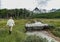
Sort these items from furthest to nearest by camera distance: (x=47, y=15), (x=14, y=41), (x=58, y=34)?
(x=47, y=15) < (x=58, y=34) < (x=14, y=41)

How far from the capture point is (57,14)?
373 ft

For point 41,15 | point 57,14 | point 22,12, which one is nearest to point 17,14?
point 22,12

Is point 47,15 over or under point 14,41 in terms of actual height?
under

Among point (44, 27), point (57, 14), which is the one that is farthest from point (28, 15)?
point (44, 27)

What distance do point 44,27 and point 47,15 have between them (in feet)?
270

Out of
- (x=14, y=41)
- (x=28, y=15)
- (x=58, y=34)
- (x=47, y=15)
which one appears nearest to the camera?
A: (x=14, y=41)

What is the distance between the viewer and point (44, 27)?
24531 mm

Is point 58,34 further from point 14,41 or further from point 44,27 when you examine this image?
point 14,41

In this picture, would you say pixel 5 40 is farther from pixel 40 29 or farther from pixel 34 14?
pixel 34 14

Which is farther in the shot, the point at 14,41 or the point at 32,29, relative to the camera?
the point at 32,29

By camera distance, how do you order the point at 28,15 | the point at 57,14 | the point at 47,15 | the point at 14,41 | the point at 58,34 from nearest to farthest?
the point at 14,41
the point at 58,34
the point at 28,15
the point at 47,15
the point at 57,14

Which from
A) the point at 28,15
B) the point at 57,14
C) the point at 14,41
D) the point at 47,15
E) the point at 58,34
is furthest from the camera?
the point at 57,14

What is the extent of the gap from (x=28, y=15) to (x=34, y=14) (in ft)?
14.9

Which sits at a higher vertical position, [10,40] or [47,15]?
[10,40]
